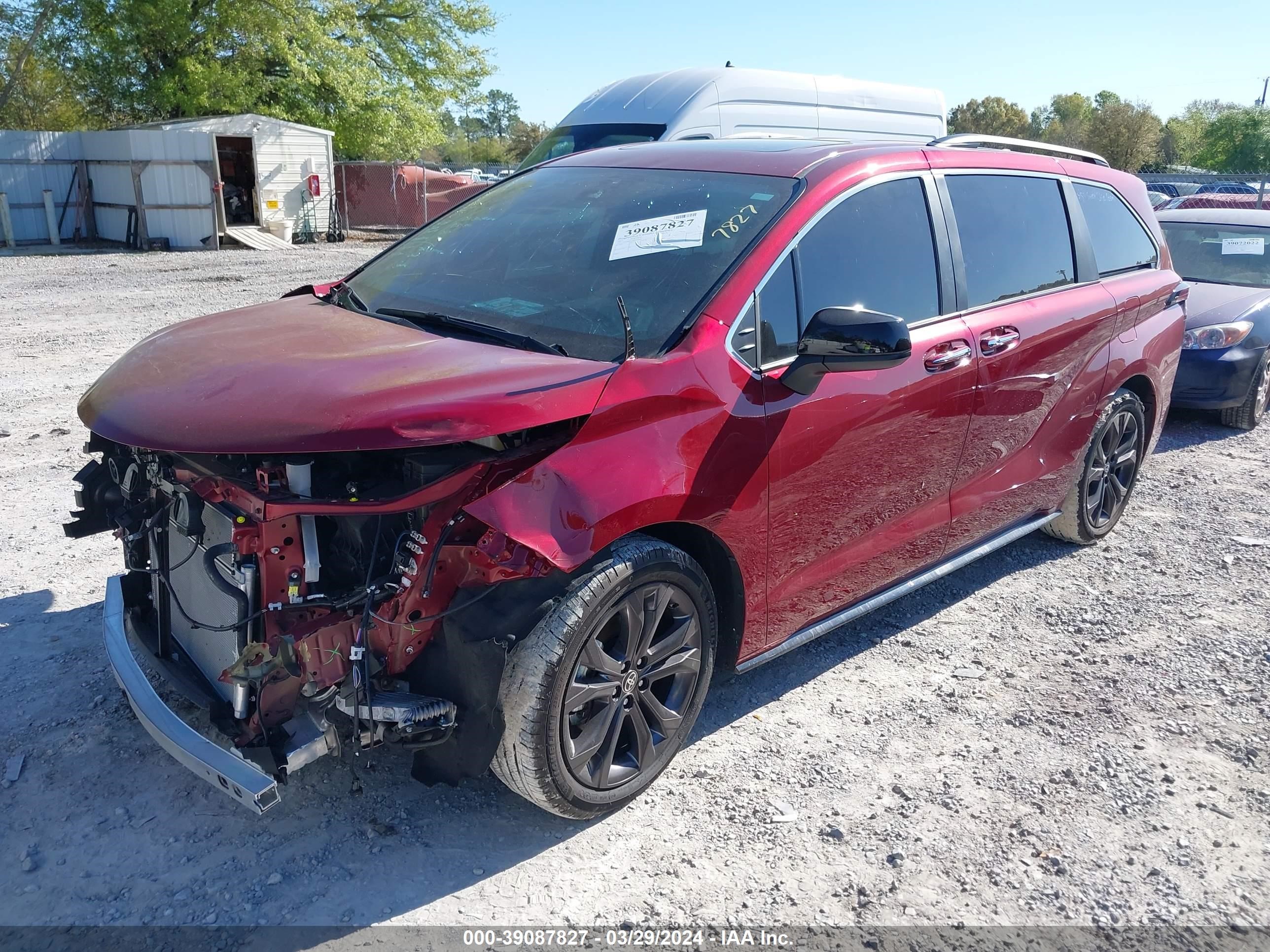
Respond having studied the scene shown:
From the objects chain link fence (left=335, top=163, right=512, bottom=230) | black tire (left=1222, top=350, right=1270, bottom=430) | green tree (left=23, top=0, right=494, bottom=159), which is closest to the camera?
black tire (left=1222, top=350, right=1270, bottom=430)

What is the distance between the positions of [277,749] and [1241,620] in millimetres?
A: 4285

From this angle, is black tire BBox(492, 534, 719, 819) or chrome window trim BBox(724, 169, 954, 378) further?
chrome window trim BBox(724, 169, 954, 378)

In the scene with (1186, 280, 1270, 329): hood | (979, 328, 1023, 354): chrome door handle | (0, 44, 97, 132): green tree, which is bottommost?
(1186, 280, 1270, 329): hood

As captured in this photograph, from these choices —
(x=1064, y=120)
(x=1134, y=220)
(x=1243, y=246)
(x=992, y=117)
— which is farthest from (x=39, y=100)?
(x=1064, y=120)

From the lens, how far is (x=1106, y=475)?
17.0 feet

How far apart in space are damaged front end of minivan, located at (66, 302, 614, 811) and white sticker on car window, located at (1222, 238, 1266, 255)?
833 cm

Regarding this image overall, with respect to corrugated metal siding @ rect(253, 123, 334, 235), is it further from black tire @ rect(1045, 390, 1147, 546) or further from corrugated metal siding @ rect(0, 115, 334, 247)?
black tire @ rect(1045, 390, 1147, 546)

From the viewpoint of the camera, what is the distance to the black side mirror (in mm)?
2965

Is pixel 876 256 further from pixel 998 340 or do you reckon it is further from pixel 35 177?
pixel 35 177

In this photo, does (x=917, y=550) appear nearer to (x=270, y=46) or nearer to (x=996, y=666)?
(x=996, y=666)

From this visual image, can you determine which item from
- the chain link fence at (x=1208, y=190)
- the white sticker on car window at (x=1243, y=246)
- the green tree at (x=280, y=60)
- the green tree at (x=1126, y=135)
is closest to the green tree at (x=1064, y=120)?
the green tree at (x=1126, y=135)

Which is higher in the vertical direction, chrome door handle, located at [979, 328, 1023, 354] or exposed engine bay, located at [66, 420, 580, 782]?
chrome door handle, located at [979, 328, 1023, 354]

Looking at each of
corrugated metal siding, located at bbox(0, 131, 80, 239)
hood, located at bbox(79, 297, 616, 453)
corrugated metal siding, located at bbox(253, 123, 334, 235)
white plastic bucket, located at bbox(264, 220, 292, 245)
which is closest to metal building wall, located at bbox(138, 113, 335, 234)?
corrugated metal siding, located at bbox(253, 123, 334, 235)

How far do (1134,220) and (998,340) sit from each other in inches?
77.8
